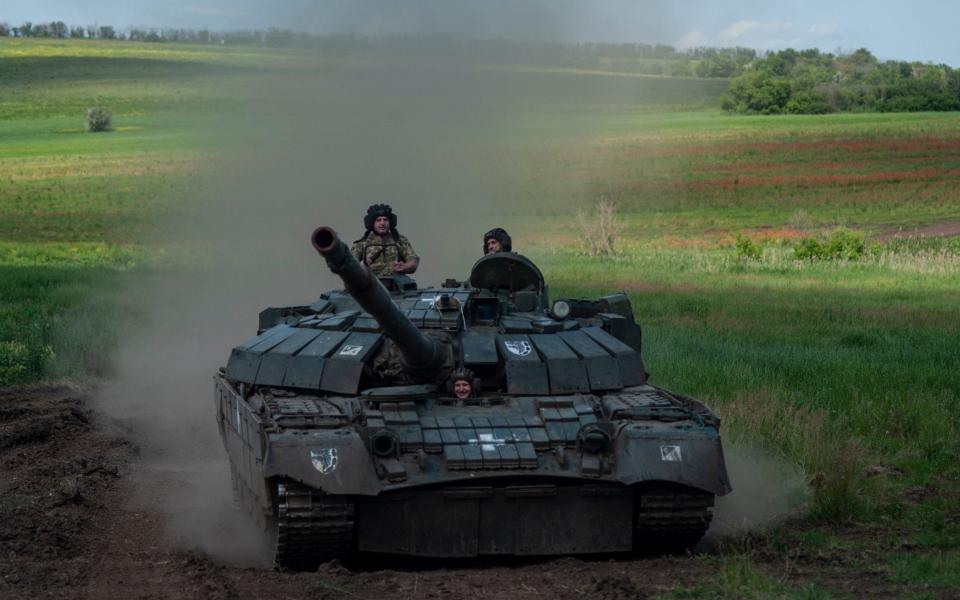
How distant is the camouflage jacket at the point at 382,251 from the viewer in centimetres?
1570

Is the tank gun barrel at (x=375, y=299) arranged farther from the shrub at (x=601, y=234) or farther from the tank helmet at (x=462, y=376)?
the shrub at (x=601, y=234)

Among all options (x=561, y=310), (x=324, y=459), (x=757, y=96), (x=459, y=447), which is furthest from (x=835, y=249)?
(x=757, y=96)

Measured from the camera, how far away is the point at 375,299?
9914 mm

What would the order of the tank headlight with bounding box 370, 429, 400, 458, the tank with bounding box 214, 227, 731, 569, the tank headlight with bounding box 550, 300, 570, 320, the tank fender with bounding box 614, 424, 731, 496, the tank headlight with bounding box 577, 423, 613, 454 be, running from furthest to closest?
the tank headlight with bounding box 550, 300, 570, 320
the tank headlight with bounding box 577, 423, 613, 454
the tank headlight with bounding box 370, 429, 400, 458
the tank fender with bounding box 614, 424, 731, 496
the tank with bounding box 214, 227, 731, 569

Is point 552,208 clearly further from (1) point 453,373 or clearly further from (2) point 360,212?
(1) point 453,373

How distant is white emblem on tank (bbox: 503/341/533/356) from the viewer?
11578 mm

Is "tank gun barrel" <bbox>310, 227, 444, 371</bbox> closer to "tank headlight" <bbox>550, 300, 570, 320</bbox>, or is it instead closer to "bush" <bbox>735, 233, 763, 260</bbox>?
"tank headlight" <bbox>550, 300, 570, 320</bbox>

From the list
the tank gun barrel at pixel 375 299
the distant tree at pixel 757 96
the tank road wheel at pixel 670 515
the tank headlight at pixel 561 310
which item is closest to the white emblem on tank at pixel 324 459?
the tank gun barrel at pixel 375 299

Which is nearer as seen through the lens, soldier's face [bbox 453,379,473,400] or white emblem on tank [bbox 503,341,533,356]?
soldier's face [bbox 453,379,473,400]

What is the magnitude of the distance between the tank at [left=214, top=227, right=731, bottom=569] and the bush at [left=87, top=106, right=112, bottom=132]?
4555cm

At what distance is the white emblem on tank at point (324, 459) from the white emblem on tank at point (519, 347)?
227 centimetres

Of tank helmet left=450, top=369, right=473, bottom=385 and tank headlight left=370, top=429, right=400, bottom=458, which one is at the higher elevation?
tank helmet left=450, top=369, right=473, bottom=385

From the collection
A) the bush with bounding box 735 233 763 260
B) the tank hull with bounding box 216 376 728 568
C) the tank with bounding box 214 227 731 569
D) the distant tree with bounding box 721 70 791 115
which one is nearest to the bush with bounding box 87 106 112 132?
the bush with bounding box 735 233 763 260

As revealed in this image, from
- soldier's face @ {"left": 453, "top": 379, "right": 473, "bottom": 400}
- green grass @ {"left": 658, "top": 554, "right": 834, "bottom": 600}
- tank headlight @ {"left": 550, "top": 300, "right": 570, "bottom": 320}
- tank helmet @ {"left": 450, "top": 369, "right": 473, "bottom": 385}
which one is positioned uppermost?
tank headlight @ {"left": 550, "top": 300, "right": 570, "bottom": 320}
